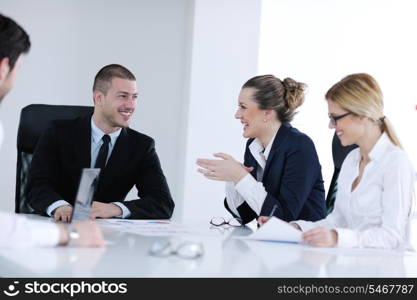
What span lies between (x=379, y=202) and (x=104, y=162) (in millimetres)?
1457

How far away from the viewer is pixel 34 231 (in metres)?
1.86

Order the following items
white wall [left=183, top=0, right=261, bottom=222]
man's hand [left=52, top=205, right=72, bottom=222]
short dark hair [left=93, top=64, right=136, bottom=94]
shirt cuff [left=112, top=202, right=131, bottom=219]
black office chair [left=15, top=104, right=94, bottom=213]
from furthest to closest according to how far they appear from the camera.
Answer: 1. white wall [left=183, top=0, right=261, bottom=222]
2. short dark hair [left=93, top=64, right=136, bottom=94]
3. black office chair [left=15, top=104, right=94, bottom=213]
4. shirt cuff [left=112, top=202, right=131, bottom=219]
5. man's hand [left=52, top=205, right=72, bottom=222]

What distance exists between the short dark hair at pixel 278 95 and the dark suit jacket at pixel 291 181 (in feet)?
0.28

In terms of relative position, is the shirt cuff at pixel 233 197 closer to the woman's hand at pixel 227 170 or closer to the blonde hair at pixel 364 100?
the woman's hand at pixel 227 170

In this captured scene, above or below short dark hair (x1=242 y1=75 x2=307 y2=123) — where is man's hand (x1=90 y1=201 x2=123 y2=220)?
below

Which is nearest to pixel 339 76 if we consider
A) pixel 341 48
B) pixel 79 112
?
pixel 341 48

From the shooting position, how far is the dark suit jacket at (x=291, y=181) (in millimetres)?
3143

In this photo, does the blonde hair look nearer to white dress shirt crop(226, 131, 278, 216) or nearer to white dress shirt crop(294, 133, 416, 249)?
white dress shirt crop(294, 133, 416, 249)

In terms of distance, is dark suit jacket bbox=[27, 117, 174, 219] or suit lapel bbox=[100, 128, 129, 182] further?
suit lapel bbox=[100, 128, 129, 182]

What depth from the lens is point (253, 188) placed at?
3068 mm

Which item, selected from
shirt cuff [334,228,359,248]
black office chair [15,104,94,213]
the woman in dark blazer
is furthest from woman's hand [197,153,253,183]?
black office chair [15,104,94,213]

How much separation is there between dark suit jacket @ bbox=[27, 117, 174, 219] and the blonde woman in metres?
0.93

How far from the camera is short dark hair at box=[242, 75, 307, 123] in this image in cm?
345

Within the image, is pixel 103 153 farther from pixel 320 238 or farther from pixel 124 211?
pixel 320 238
